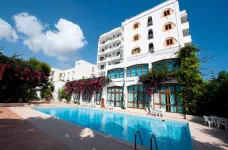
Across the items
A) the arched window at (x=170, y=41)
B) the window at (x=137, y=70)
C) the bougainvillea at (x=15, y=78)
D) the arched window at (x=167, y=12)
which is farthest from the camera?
the arched window at (x=167, y=12)

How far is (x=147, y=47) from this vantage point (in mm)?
19531

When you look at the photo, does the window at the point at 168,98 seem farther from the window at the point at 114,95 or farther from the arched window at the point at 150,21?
the arched window at the point at 150,21

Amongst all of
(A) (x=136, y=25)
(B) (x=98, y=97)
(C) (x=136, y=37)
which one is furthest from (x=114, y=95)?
(A) (x=136, y=25)

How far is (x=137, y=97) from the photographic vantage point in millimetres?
16047

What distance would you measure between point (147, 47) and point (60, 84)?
23001mm

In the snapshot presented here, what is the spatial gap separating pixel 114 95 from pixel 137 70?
5875mm

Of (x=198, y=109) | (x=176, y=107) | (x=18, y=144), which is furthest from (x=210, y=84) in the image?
(x=18, y=144)

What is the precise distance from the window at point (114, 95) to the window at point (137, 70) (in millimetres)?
3069

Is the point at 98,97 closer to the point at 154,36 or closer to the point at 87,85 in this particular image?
the point at 87,85

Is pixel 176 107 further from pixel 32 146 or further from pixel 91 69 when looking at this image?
pixel 91 69

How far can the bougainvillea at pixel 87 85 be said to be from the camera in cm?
1999

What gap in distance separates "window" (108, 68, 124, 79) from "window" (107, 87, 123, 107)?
7.13 ft

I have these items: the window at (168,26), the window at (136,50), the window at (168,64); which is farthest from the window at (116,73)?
the window at (168,26)

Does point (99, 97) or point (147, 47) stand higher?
point (147, 47)
